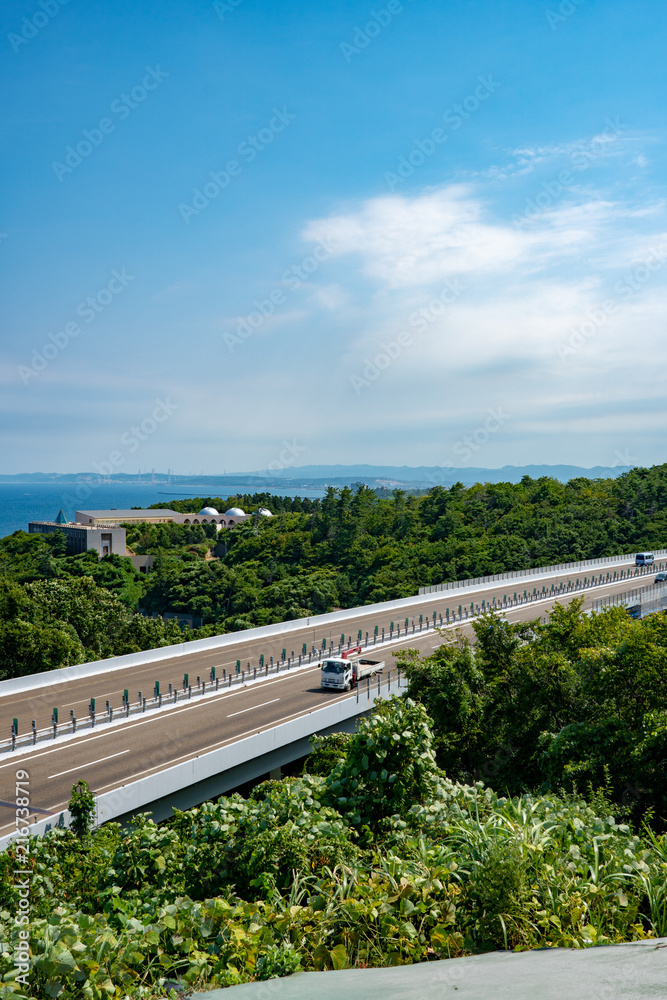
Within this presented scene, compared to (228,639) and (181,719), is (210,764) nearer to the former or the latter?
(181,719)

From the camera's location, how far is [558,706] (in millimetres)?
19594

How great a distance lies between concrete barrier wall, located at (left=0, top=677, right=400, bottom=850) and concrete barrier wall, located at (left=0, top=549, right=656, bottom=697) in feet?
34.1

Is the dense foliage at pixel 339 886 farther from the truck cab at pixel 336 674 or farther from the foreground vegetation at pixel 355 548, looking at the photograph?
the foreground vegetation at pixel 355 548

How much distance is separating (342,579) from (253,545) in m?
23.9

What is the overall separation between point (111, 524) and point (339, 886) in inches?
5201

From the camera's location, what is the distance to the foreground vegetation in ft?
262

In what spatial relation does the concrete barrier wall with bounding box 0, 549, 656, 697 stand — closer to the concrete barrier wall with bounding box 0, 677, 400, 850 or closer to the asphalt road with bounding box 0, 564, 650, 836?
the asphalt road with bounding box 0, 564, 650, 836

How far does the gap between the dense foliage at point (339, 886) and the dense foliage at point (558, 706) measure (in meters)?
6.53

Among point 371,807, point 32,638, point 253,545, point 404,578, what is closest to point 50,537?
point 253,545

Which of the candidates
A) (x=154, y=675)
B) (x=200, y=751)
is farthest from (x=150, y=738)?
(x=154, y=675)

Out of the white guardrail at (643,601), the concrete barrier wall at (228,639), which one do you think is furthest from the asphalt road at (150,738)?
the white guardrail at (643,601)

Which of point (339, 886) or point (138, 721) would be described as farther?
point (138, 721)

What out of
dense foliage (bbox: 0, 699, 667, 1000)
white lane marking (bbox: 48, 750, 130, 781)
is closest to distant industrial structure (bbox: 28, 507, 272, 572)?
white lane marking (bbox: 48, 750, 130, 781)

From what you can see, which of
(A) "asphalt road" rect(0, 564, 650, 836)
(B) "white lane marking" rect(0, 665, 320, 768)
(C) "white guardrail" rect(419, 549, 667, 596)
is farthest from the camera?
(C) "white guardrail" rect(419, 549, 667, 596)
